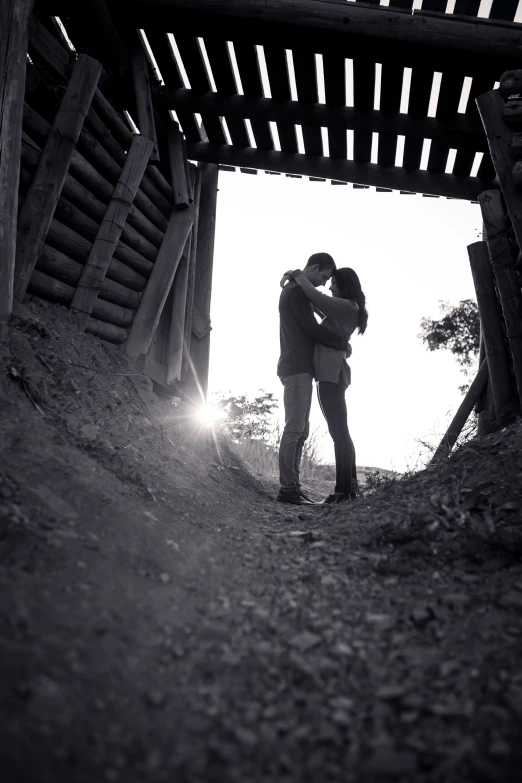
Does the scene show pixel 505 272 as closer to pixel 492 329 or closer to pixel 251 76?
pixel 492 329

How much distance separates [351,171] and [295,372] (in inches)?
115

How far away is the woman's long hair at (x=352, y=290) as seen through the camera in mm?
5332

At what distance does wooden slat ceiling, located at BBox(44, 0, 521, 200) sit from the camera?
15.3 feet

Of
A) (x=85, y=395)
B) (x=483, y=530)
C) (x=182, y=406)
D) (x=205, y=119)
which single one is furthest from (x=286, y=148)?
(x=483, y=530)

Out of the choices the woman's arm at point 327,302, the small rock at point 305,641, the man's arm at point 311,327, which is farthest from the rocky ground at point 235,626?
the woman's arm at point 327,302

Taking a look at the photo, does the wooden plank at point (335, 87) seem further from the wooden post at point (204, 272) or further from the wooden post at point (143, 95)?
the wooden post at point (143, 95)

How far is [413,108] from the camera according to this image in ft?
17.6

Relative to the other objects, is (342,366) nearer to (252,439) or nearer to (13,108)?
(13,108)

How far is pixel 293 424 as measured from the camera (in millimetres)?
5043

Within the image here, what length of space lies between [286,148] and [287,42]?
1373 millimetres

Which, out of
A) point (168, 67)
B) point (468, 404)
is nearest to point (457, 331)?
point (468, 404)

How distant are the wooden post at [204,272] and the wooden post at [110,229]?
5.44 ft

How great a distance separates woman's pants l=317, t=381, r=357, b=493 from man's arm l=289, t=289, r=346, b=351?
0.42 m

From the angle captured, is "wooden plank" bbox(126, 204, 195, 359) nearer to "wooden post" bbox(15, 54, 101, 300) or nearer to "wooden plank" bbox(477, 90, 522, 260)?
"wooden post" bbox(15, 54, 101, 300)
